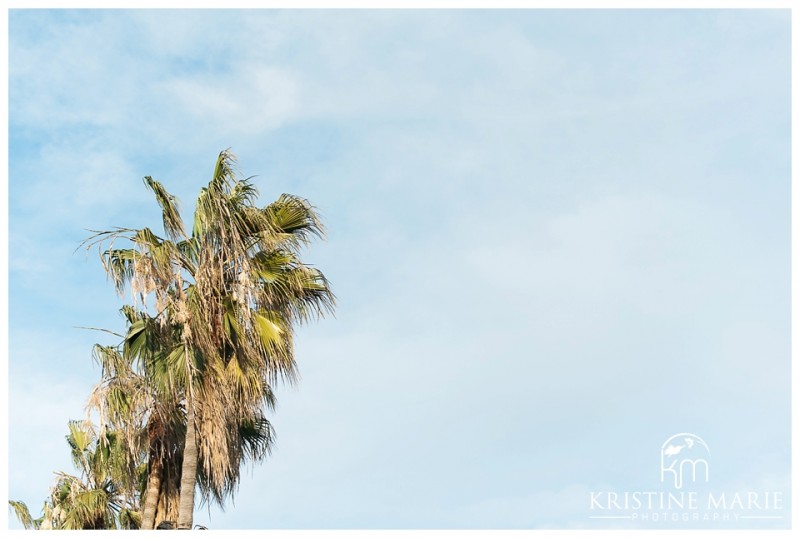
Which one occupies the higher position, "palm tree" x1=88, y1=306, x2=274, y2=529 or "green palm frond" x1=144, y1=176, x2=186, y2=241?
"green palm frond" x1=144, y1=176, x2=186, y2=241

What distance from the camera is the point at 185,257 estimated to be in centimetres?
1480

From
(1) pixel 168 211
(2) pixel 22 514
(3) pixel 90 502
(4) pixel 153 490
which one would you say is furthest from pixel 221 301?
(2) pixel 22 514

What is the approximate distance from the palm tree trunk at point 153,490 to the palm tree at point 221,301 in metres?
2.52

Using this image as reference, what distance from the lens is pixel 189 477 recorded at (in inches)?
529

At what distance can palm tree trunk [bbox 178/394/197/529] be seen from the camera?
13.1 m

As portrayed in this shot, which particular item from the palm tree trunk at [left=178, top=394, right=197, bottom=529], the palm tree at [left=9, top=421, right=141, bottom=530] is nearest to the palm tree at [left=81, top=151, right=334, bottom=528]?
the palm tree trunk at [left=178, top=394, right=197, bottom=529]

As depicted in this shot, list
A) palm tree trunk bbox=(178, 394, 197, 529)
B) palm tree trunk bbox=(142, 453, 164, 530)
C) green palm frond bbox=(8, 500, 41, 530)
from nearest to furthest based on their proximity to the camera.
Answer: palm tree trunk bbox=(178, 394, 197, 529) → palm tree trunk bbox=(142, 453, 164, 530) → green palm frond bbox=(8, 500, 41, 530)

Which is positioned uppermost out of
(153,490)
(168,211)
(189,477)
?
(168,211)

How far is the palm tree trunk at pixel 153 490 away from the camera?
16750 mm

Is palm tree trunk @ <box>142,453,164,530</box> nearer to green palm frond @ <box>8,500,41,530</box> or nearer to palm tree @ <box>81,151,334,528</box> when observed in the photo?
palm tree @ <box>81,151,334,528</box>

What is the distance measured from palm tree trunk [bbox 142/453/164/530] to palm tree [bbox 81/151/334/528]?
8.26ft

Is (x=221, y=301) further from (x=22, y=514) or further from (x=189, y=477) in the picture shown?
(x=22, y=514)

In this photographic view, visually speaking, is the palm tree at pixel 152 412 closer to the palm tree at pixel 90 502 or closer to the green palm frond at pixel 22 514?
the palm tree at pixel 90 502

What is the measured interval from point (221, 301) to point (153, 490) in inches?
189
